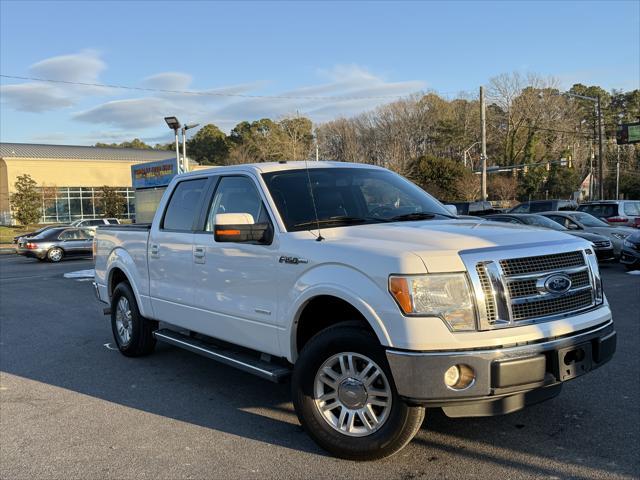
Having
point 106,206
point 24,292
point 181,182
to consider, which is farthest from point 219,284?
point 106,206

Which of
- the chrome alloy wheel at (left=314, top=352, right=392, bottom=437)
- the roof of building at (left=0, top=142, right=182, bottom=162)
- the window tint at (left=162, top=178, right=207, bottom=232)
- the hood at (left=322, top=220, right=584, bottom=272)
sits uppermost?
the roof of building at (left=0, top=142, right=182, bottom=162)

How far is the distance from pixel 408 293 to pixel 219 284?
1992mm

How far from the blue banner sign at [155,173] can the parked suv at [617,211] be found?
19.0 m

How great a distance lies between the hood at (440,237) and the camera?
342 cm

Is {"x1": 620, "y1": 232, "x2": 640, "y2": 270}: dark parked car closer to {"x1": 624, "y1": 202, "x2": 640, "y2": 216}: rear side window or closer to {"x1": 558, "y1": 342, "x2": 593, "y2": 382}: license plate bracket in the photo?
{"x1": 624, "y1": 202, "x2": 640, "y2": 216}: rear side window

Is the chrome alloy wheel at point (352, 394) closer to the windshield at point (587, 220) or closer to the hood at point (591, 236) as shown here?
the hood at point (591, 236)

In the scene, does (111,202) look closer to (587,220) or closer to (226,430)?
(587,220)

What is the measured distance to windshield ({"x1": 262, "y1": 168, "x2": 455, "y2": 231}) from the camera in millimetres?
4488

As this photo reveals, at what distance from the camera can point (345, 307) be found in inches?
159

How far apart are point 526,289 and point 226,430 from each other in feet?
7.91

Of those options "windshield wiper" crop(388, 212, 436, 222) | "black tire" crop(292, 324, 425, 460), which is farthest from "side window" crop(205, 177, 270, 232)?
"black tire" crop(292, 324, 425, 460)

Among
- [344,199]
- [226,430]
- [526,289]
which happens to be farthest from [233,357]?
[526,289]

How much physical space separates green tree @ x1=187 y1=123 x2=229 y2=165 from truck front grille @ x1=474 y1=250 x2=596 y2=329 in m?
79.8

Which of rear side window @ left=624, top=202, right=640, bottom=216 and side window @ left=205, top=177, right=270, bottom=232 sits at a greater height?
side window @ left=205, top=177, right=270, bottom=232
